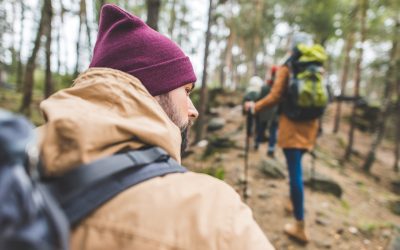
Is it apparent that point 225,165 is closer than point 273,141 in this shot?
Yes

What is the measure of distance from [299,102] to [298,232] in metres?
1.83

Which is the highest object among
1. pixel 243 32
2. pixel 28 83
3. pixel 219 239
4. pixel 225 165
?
pixel 243 32

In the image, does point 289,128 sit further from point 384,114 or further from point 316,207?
point 384,114

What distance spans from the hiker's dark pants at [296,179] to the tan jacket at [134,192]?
325 cm

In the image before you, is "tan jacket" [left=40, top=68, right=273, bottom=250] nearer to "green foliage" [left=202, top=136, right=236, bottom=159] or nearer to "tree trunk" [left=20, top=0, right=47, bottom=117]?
"green foliage" [left=202, top=136, right=236, bottom=159]

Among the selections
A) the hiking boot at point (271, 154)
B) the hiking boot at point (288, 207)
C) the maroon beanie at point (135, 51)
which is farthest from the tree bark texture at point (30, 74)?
the maroon beanie at point (135, 51)

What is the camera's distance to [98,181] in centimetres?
86

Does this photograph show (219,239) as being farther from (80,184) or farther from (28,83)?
(28,83)

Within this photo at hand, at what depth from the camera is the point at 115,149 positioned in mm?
974

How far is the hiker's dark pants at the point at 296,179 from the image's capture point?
161 inches

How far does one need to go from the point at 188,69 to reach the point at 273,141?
659cm

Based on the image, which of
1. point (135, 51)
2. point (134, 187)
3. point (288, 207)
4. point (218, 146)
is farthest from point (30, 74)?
point (134, 187)

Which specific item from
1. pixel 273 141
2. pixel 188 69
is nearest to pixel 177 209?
pixel 188 69

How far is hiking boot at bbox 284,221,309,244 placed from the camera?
437 centimetres
